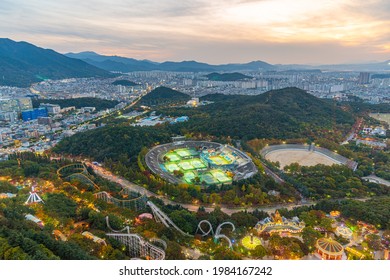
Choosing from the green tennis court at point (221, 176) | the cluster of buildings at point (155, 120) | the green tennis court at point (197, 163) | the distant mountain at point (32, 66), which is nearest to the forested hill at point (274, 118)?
the cluster of buildings at point (155, 120)

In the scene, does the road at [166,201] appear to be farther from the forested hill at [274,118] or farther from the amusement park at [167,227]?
the forested hill at [274,118]

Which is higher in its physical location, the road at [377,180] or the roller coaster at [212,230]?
the roller coaster at [212,230]

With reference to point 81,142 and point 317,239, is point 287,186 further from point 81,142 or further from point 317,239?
point 81,142

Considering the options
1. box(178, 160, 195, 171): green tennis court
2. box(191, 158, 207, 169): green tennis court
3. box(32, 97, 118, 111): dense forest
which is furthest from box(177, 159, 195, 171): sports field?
box(32, 97, 118, 111): dense forest

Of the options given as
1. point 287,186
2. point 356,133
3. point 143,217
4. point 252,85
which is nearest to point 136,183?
point 143,217

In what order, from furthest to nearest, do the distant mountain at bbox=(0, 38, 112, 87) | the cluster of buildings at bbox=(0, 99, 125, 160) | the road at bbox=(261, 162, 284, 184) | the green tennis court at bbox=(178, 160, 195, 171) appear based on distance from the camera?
the distant mountain at bbox=(0, 38, 112, 87) → the cluster of buildings at bbox=(0, 99, 125, 160) → the green tennis court at bbox=(178, 160, 195, 171) → the road at bbox=(261, 162, 284, 184)

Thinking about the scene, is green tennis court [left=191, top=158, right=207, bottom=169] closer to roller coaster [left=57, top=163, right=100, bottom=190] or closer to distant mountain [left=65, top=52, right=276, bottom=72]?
roller coaster [left=57, top=163, right=100, bottom=190]

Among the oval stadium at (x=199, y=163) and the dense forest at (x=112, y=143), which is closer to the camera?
the oval stadium at (x=199, y=163)
